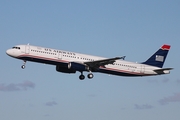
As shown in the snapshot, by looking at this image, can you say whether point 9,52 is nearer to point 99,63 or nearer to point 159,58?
point 99,63

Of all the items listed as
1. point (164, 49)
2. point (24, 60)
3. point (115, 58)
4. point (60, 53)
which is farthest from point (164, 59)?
point (24, 60)

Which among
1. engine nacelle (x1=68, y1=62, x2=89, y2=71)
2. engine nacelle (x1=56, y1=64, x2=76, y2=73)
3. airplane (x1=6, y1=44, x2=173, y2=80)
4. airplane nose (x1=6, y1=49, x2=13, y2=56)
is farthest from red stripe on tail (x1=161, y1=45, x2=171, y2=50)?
airplane nose (x1=6, y1=49, x2=13, y2=56)

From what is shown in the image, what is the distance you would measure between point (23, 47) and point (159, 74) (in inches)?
1118

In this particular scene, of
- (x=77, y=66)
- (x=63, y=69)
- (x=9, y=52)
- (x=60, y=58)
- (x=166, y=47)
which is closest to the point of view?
(x=9, y=52)

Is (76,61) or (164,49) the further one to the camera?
(164,49)

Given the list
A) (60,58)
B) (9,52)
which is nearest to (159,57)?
(60,58)

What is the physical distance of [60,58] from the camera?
293 feet

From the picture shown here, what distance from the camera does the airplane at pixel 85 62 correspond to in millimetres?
87938

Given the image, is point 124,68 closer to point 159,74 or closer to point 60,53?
point 159,74

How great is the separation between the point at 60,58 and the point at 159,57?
2381cm

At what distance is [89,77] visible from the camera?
9344 centimetres

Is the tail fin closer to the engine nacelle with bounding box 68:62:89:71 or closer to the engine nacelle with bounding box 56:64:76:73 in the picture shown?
the engine nacelle with bounding box 68:62:89:71

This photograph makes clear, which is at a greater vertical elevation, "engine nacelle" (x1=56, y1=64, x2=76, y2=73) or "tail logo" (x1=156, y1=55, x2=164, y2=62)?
"tail logo" (x1=156, y1=55, x2=164, y2=62)

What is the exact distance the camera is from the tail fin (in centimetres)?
10080
